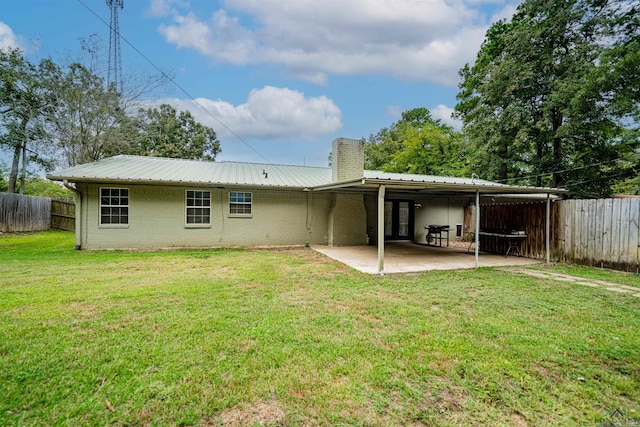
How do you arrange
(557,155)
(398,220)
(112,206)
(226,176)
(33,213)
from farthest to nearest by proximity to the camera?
(557,155) → (33,213) → (398,220) → (226,176) → (112,206)

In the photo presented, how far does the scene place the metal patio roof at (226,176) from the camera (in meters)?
7.93

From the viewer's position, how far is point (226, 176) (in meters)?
11.0

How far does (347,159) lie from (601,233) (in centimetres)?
723

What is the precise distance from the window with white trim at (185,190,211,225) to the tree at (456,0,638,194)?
50.1ft

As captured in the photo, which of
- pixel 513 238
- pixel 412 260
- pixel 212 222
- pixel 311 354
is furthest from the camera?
pixel 212 222

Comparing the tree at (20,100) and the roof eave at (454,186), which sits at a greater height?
the tree at (20,100)

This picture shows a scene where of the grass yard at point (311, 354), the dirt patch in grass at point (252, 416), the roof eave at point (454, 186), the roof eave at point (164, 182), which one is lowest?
the dirt patch in grass at point (252, 416)

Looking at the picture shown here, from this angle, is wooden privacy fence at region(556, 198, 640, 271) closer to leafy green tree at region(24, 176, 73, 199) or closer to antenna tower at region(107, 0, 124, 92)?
antenna tower at region(107, 0, 124, 92)

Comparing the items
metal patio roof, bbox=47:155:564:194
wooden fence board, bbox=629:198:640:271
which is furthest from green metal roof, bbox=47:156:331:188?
wooden fence board, bbox=629:198:640:271

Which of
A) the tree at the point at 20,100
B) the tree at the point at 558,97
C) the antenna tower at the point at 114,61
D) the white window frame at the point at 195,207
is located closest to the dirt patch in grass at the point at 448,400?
the white window frame at the point at 195,207

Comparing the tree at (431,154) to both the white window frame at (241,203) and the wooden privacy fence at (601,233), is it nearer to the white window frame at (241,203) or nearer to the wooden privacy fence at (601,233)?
the wooden privacy fence at (601,233)

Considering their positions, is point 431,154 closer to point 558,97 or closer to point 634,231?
point 558,97

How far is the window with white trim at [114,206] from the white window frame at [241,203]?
3227 mm

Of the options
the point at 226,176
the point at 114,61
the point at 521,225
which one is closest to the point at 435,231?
the point at 521,225
